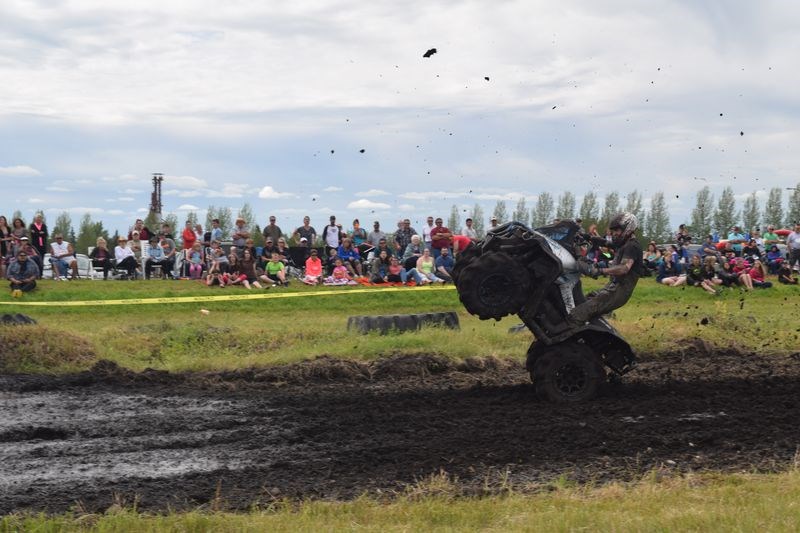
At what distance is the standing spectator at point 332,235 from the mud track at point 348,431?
51.9 ft

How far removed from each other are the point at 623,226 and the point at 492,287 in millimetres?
1989

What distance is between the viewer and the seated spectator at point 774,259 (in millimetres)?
31109

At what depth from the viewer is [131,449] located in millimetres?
9312

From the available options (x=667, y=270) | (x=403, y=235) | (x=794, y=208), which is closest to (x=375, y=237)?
(x=403, y=235)

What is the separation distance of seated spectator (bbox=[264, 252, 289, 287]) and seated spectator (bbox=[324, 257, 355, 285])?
1278mm

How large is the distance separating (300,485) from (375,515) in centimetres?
138

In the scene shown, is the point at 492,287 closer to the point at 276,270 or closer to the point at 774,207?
the point at 276,270

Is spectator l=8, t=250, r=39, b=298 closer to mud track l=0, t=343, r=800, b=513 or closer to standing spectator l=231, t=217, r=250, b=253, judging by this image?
standing spectator l=231, t=217, r=250, b=253

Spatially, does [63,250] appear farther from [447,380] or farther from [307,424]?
[307,424]

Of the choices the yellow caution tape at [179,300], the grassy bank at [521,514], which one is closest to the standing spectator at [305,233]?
the yellow caution tape at [179,300]

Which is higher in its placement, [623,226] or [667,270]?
[623,226]

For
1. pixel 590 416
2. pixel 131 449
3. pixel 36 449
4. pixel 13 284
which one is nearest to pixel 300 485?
pixel 131 449

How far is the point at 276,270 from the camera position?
91.0ft

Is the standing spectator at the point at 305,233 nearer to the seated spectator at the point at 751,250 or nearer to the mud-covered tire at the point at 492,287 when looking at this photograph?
the seated spectator at the point at 751,250
